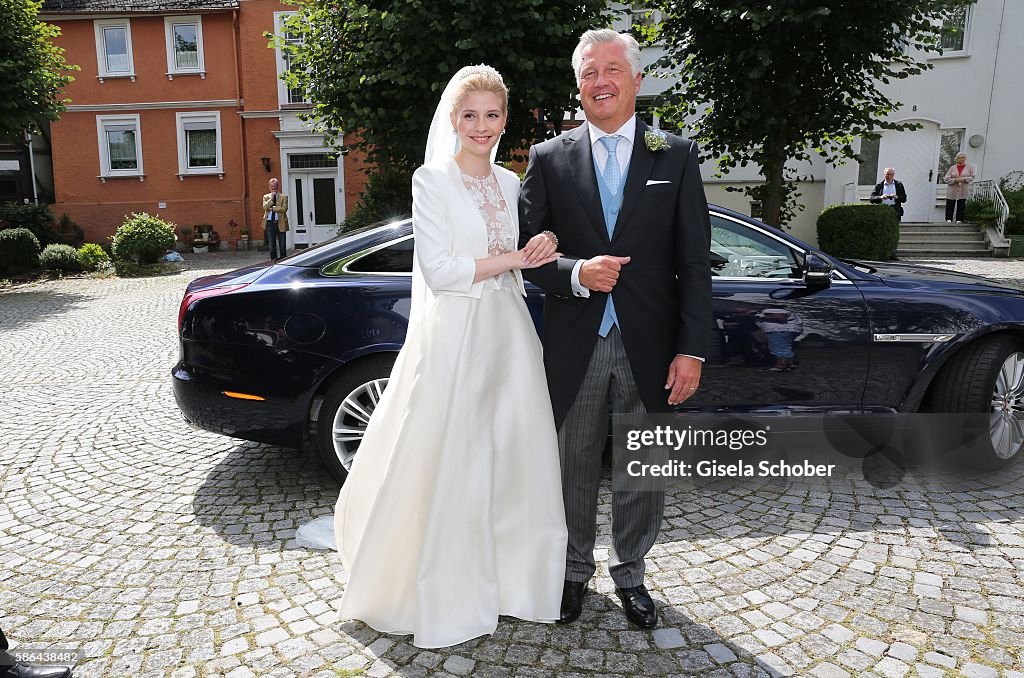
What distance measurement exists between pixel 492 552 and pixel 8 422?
15.5 ft

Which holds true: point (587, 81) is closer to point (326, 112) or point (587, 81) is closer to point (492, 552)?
point (492, 552)

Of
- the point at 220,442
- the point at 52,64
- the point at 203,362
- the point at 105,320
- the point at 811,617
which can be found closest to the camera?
the point at 811,617

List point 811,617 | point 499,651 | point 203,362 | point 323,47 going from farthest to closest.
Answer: point 323,47 < point 203,362 < point 811,617 < point 499,651

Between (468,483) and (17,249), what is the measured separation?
57.5ft

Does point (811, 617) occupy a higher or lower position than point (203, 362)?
lower

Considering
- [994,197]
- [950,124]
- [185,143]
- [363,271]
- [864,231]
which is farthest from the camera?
[185,143]

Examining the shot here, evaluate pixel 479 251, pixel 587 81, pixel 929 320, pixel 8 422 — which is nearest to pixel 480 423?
pixel 479 251

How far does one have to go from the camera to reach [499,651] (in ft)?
8.32

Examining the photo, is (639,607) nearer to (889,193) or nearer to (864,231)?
(864,231)

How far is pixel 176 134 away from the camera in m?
23.5

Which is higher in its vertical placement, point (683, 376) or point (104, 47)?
point (104, 47)

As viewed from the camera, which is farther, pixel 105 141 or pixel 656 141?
pixel 105 141

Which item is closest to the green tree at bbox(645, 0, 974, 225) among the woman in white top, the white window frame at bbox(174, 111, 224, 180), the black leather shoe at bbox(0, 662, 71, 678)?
the woman in white top

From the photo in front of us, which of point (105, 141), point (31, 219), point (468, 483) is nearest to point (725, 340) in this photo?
point (468, 483)
